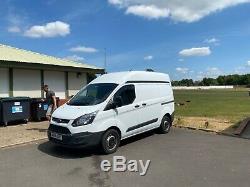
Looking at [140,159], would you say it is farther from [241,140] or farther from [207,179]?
[241,140]

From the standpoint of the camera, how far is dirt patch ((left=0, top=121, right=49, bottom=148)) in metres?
10.4

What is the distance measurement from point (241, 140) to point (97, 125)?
16.3 feet

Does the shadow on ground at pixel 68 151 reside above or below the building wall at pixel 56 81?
below

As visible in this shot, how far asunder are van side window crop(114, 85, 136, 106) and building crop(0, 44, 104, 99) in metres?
7.67

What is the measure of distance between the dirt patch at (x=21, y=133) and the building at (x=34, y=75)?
110 inches

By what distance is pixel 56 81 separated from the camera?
1850 centimetres

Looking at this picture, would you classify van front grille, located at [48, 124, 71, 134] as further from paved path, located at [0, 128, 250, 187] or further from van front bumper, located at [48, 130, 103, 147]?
paved path, located at [0, 128, 250, 187]

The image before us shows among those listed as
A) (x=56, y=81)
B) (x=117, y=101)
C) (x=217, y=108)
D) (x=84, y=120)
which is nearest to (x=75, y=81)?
(x=56, y=81)

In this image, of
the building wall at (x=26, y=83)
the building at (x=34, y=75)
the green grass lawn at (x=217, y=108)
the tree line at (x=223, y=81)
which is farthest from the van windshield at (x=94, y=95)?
the tree line at (x=223, y=81)

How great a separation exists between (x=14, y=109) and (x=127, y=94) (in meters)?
6.77

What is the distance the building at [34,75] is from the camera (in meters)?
15.6

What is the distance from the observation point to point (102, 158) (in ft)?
27.2

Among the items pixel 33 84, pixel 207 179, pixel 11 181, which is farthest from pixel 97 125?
pixel 33 84

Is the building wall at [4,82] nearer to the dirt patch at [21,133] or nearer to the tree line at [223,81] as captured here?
the dirt patch at [21,133]
